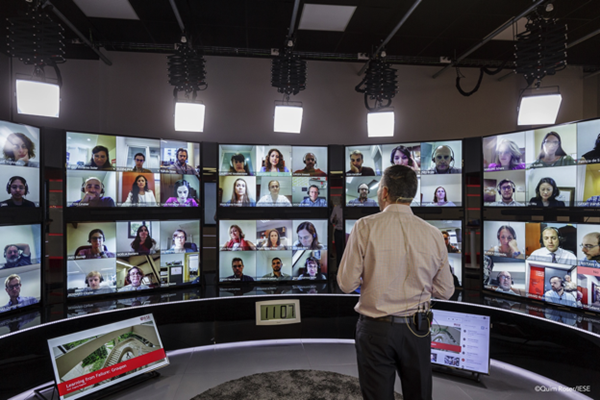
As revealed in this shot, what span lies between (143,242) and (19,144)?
143 centimetres

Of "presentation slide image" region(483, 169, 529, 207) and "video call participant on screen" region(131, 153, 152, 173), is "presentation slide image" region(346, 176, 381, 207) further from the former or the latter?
"video call participant on screen" region(131, 153, 152, 173)

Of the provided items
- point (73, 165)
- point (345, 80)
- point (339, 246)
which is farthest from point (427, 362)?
point (345, 80)

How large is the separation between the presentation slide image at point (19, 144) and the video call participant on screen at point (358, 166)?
3.20 meters

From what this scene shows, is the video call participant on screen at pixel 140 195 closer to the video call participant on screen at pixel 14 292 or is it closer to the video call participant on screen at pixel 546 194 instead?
the video call participant on screen at pixel 14 292

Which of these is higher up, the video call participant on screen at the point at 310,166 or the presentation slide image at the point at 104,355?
the video call participant on screen at the point at 310,166

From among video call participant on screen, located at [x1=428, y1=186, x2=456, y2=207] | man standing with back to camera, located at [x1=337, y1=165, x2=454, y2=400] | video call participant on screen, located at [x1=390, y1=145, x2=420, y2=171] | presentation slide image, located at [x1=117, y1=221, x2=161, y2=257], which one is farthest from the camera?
video call participant on screen, located at [x1=390, y1=145, x2=420, y2=171]

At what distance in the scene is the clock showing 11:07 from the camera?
390 centimetres

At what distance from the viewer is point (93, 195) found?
11.9 ft

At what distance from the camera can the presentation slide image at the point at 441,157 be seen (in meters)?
3.97

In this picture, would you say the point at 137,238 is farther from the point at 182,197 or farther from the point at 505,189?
the point at 505,189

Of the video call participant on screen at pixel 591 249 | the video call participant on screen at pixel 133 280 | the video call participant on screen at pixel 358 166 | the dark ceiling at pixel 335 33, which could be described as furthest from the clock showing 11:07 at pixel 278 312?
the dark ceiling at pixel 335 33

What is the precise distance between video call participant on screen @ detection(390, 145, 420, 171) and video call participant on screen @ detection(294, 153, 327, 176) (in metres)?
0.84

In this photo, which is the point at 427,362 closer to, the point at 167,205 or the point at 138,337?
the point at 138,337

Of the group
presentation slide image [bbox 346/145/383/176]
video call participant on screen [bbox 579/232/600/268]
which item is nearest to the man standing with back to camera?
video call participant on screen [bbox 579/232/600/268]
